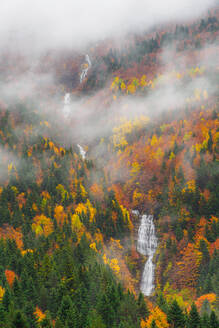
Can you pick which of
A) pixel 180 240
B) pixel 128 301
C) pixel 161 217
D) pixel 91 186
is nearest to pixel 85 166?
pixel 91 186

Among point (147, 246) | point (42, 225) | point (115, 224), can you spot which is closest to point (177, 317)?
point (115, 224)

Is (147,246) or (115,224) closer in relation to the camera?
(115,224)

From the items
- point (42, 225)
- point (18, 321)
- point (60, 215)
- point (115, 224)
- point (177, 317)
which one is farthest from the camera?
point (60, 215)

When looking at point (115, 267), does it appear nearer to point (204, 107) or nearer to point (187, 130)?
point (187, 130)

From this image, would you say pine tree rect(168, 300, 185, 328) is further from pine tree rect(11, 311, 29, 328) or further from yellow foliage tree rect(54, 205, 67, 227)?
yellow foliage tree rect(54, 205, 67, 227)

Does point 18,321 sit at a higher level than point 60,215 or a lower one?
lower

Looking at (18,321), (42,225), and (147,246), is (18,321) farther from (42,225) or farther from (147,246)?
(147,246)

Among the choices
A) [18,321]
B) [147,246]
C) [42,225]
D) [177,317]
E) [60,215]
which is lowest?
[18,321]

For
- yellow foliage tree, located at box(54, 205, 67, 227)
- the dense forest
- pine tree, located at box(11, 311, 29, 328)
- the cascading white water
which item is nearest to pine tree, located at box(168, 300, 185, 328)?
the dense forest
